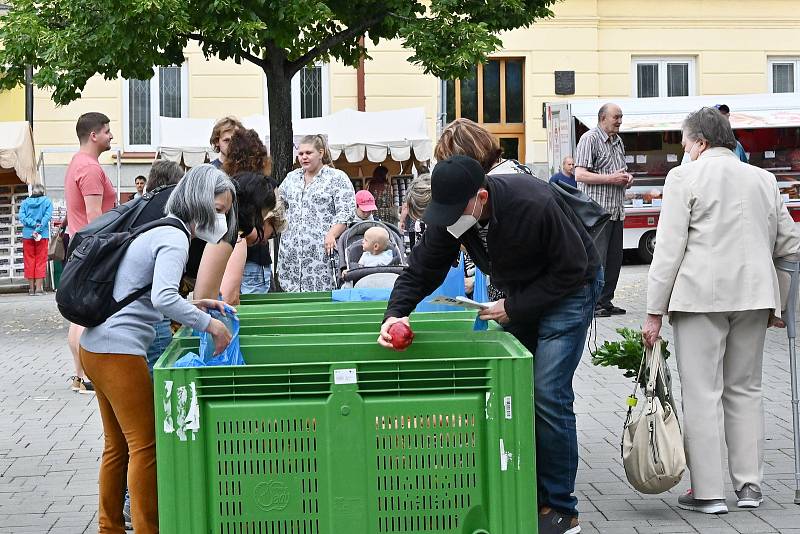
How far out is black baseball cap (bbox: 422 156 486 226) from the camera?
177 inches

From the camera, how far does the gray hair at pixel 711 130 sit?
19.1 feet

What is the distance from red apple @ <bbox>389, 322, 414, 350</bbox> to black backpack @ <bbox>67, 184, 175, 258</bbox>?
127 centimetres

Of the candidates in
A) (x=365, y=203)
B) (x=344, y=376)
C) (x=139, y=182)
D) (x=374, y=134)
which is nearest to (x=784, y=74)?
(x=374, y=134)

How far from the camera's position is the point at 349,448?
3.84 metres

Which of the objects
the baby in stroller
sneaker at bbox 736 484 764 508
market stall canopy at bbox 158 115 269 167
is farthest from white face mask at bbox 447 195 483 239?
market stall canopy at bbox 158 115 269 167

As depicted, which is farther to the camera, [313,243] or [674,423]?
[313,243]

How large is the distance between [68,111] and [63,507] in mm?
18813

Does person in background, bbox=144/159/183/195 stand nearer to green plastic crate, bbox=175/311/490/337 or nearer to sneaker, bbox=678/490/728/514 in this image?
green plastic crate, bbox=175/311/490/337

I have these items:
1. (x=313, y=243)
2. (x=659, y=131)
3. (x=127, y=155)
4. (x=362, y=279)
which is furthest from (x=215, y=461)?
(x=127, y=155)

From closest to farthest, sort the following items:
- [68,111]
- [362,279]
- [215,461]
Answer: [215,461]
[362,279]
[68,111]

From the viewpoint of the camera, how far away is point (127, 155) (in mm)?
24141

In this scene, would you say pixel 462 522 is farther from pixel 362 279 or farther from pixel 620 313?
pixel 620 313

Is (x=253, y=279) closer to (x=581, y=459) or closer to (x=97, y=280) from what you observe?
(x=581, y=459)

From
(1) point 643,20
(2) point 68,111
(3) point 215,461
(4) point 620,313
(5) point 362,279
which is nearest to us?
(3) point 215,461
